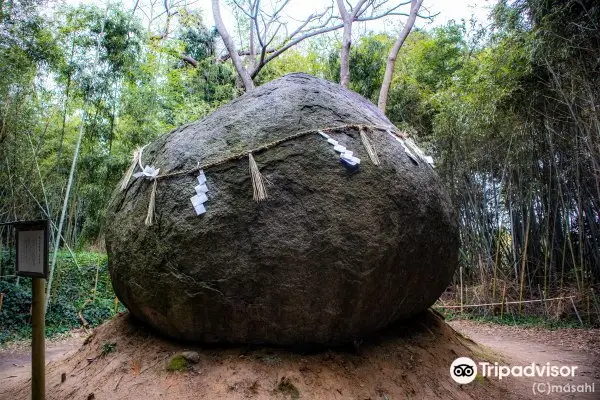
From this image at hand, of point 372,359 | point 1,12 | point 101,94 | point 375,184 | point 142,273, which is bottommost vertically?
point 372,359

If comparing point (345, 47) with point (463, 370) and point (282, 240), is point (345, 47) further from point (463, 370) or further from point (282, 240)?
point (463, 370)

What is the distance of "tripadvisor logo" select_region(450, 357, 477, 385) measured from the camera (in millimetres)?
3044

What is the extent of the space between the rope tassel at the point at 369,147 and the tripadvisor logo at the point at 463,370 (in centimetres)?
169

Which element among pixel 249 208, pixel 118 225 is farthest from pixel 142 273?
pixel 249 208

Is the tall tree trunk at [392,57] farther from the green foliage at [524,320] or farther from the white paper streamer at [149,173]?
the white paper streamer at [149,173]

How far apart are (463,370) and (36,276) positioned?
305 cm

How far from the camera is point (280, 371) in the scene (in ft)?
8.64

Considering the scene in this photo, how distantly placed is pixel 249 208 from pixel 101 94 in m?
5.22

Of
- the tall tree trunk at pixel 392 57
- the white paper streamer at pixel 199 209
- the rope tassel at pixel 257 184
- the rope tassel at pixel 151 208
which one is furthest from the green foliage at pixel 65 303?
the tall tree trunk at pixel 392 57

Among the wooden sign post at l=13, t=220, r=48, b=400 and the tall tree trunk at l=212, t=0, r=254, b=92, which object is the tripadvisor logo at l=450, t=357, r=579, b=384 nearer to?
the wooden sign post at l=13, t=220, r=48, b=400

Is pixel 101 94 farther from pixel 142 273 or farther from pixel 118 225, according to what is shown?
pixel 142 273

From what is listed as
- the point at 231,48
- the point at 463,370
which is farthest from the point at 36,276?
the point at 231,48

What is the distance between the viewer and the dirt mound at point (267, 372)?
2.55 meters

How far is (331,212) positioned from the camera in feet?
9.02
